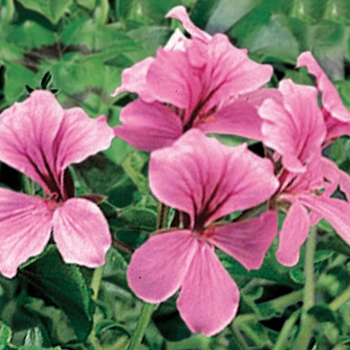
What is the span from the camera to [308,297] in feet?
1.58

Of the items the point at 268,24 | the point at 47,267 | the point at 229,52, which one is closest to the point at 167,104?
the point at 229,52

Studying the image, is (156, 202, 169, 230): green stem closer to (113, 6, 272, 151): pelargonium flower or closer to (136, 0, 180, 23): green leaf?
(113, 6, 272, 151): pelargonium flower

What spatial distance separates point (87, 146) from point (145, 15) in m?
0.43

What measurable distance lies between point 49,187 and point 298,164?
119mm

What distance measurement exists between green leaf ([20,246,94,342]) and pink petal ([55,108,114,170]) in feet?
0.34

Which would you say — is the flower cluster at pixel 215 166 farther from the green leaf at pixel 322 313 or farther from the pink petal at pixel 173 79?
the green leaf at pixel 322 313

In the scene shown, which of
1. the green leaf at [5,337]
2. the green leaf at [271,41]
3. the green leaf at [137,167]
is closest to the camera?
the green leaf at [5,337]

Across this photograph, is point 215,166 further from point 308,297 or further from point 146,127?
point 308,297

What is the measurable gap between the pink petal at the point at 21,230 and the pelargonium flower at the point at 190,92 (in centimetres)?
5

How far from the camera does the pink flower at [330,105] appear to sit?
364 millimetres

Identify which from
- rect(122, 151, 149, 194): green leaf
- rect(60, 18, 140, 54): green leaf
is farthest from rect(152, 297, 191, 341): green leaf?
rect(60, 18, 140, 54): green leaf

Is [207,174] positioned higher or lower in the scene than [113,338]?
higher

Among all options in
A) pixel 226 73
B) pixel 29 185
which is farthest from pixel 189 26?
pixel 29 185

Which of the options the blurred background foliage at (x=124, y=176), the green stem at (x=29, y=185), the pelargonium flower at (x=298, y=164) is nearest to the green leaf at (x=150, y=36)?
the blurred background foliage at (x=124, y=176)
